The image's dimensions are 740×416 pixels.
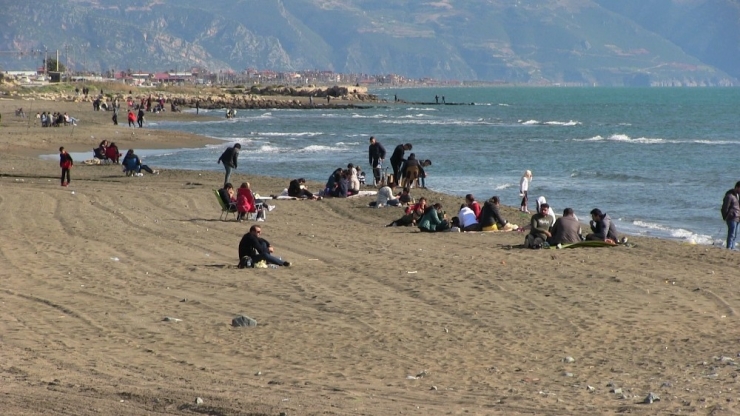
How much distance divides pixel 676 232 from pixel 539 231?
6.53m

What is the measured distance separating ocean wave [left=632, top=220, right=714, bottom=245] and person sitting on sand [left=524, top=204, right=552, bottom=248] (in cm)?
464

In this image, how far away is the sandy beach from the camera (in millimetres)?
8336

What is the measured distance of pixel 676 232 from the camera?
22.2 meters

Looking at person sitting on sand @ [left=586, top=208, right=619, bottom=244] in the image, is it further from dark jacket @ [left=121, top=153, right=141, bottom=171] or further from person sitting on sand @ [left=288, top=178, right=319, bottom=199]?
dark jacket @ [left=121, top=153, right=141, bottom=171]

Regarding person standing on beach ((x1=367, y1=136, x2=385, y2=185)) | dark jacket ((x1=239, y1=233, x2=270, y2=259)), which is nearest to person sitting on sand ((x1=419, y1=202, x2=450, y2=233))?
dark jacket ((x1=239, y1=233, x2=270, y2=259))

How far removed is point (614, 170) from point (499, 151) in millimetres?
11008

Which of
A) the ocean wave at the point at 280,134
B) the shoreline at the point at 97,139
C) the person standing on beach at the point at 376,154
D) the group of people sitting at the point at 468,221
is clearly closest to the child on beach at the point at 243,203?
the group of people sitting at the point at 468,221

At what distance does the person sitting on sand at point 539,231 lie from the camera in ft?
55.0

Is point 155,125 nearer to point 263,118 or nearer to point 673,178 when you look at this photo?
point 263,118

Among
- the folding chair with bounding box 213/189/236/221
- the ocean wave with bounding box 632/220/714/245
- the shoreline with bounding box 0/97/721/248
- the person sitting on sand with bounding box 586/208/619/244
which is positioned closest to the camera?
the person sitting on sand with bounding box 586/208/619/244

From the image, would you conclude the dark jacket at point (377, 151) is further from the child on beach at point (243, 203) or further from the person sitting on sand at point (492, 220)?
the person sitting on sand at point (492, 220)

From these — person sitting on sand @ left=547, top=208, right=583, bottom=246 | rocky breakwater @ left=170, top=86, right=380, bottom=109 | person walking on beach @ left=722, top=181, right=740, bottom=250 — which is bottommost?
person sitting on sand @ left=547, top=208, right=583, bottom=246

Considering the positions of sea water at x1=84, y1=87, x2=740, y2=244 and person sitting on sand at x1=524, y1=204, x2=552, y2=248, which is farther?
sea water at x1=84, y1=87, x2=740, y2=244

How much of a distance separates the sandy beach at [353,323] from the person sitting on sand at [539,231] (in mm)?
445
